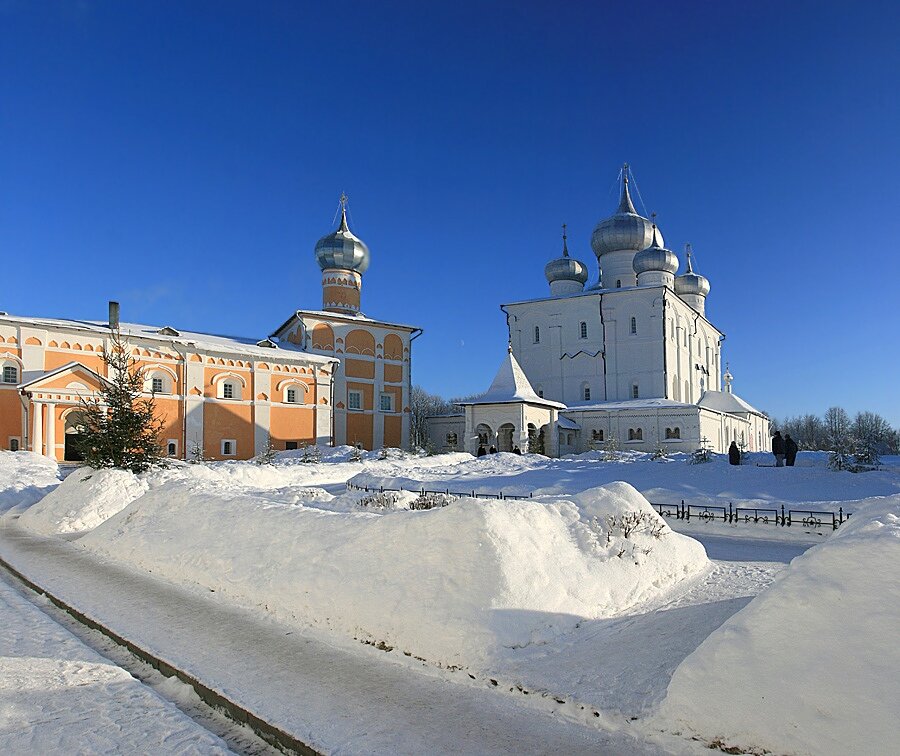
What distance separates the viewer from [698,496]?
15.7 m

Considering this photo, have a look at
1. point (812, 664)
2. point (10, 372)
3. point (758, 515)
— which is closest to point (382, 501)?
point (758, 515)

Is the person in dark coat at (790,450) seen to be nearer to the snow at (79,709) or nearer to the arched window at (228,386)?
the snow at (79,709)

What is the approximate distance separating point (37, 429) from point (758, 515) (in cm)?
2518

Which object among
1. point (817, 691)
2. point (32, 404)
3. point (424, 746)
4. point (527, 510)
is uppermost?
point (32, 404)

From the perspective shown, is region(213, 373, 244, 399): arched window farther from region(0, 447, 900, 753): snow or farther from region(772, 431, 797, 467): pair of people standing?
region(772, 431, 797, 467): pair of people standing

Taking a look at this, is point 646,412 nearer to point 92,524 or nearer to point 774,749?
point 92,524

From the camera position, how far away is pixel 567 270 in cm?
4759

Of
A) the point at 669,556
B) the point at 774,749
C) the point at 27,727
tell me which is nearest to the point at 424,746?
the point at 774,749

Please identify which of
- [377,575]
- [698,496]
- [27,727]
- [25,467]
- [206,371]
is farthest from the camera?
[206,371]

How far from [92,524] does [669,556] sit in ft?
34.9

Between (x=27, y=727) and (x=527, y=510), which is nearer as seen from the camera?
(x=27, y=727)

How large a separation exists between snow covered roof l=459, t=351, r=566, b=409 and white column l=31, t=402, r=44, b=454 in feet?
57.8

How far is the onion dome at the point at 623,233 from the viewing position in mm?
44531

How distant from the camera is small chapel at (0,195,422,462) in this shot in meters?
27.1
